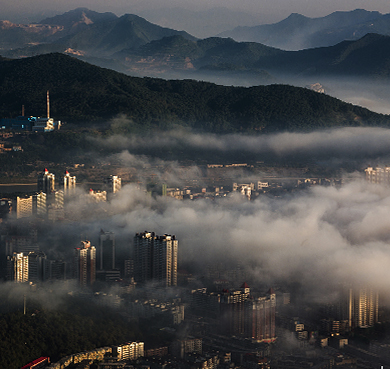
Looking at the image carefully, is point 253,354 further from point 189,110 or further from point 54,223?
point 189,110

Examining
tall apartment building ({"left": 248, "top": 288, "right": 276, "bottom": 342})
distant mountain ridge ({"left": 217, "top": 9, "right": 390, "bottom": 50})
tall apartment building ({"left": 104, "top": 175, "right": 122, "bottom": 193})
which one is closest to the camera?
tall apartment building ({"left": 248, "top": 288, "right": 276, "bottom": 342})

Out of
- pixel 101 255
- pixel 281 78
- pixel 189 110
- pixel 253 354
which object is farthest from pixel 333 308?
pixel 281 78

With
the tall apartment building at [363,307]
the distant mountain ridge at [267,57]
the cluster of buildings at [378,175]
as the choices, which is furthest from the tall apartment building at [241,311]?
the distant mountain ridge at [267,57]

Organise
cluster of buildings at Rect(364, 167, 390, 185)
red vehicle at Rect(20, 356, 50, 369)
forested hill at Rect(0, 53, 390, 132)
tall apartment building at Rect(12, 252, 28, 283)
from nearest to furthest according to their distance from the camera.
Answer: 1. red vehicle at Rect(20, 356, 50, 369)
2. tall apartment building at Rect(12, 252, 28, 283)
3. cluster of buildings at Rect(364, 167, 390, 185)
4. forested hill at Rect(0, 53, 390, 132)

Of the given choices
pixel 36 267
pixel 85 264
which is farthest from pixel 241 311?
pixel 36 267

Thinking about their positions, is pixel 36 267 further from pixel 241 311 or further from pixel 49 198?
pixel 49 198

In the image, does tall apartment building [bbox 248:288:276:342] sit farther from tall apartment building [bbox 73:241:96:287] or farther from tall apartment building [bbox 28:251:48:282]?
tall apartment building [bbox 28:251:48:282]

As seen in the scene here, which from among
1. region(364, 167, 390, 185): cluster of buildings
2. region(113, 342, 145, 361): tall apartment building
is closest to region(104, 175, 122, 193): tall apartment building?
region(364, 167, 390, 185): cluster of buildings

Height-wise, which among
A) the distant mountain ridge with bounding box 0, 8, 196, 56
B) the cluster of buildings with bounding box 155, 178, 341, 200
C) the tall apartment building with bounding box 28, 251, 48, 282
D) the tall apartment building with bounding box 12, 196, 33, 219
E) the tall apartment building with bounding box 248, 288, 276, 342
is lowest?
the tall apartment building with bounding box 248, 288, 276, 342
